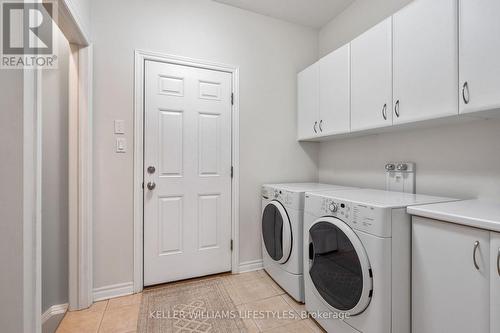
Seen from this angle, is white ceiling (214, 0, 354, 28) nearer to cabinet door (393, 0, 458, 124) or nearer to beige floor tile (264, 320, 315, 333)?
cabinet door (393, 0, 458, 124)

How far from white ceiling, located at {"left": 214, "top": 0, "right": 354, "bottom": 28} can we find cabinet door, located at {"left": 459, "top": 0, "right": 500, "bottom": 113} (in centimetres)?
139

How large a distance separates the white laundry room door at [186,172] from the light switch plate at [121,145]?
16 cm

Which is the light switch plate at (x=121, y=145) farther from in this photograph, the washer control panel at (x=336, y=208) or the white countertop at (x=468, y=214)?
the white countertop at (x=468, y=214)

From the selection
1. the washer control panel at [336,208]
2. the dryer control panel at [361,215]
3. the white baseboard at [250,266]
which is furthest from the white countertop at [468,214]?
the white baseboard at [250,266]

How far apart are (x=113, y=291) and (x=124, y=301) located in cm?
14

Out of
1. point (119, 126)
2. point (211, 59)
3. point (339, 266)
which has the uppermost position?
point (211, 59)

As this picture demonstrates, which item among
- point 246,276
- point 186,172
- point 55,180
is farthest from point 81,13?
point 246,276

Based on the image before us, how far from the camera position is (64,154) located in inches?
68.1

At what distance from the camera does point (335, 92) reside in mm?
2014

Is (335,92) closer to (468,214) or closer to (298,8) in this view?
(298,8)

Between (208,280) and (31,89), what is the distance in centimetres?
189

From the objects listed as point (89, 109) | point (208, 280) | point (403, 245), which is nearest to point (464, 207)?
point (403, 245)

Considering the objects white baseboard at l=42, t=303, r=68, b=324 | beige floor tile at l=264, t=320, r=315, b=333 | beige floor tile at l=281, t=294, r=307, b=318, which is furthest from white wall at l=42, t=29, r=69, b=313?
beige floor tile at l=281, t=294, r=307, b=318

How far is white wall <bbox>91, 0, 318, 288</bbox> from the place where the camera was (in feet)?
6.09
